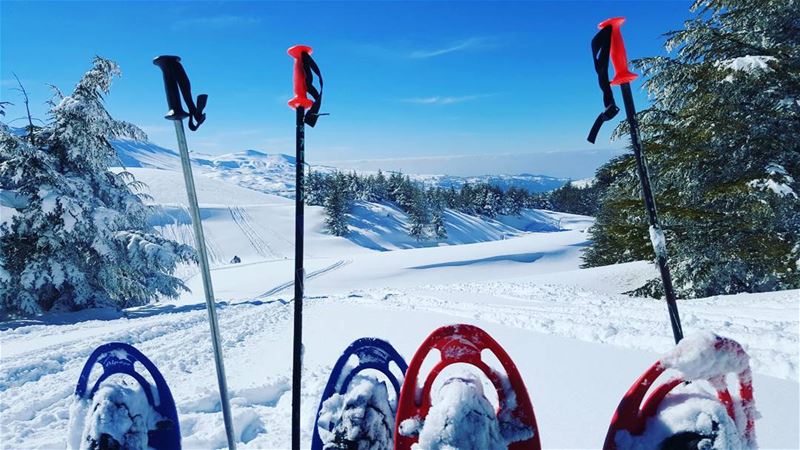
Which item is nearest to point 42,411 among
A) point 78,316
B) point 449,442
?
point 449,442

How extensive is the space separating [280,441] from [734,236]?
13490mm

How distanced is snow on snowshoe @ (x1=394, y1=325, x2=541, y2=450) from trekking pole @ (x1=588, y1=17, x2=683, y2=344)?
37.1 inches

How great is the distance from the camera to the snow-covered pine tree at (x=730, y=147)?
10.2 metres

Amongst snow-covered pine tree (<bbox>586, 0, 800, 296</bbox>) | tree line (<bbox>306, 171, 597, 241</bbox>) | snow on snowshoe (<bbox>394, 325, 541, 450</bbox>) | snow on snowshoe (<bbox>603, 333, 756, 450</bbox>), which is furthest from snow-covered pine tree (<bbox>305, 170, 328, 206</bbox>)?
snow on snowshoe (<bbox>603, 333, 756, 450</bbox>)

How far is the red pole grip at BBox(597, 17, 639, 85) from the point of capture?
2061 millimetres

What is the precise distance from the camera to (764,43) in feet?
35.5

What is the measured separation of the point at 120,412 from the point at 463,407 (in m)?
1.73

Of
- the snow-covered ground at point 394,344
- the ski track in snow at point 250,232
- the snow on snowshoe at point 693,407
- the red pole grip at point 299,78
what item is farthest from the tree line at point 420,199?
the snow on snowshoe at point 693,407

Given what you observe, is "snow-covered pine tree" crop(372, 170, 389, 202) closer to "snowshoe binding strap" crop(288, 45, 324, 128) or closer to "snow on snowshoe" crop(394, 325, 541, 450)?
"snowshoe binding strap" crop(288, 45, 324, 128)

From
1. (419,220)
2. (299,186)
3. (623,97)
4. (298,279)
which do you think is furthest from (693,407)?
(419,220)

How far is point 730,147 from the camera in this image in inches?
456

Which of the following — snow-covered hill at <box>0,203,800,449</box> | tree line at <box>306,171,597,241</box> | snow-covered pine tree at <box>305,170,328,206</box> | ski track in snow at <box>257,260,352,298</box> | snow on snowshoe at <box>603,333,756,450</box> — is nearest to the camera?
snow on snowshoe at <box>603,333,756,450</box>

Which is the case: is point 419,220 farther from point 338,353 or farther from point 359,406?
point 359,406

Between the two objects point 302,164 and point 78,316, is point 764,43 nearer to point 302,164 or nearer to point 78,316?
point 302,164
